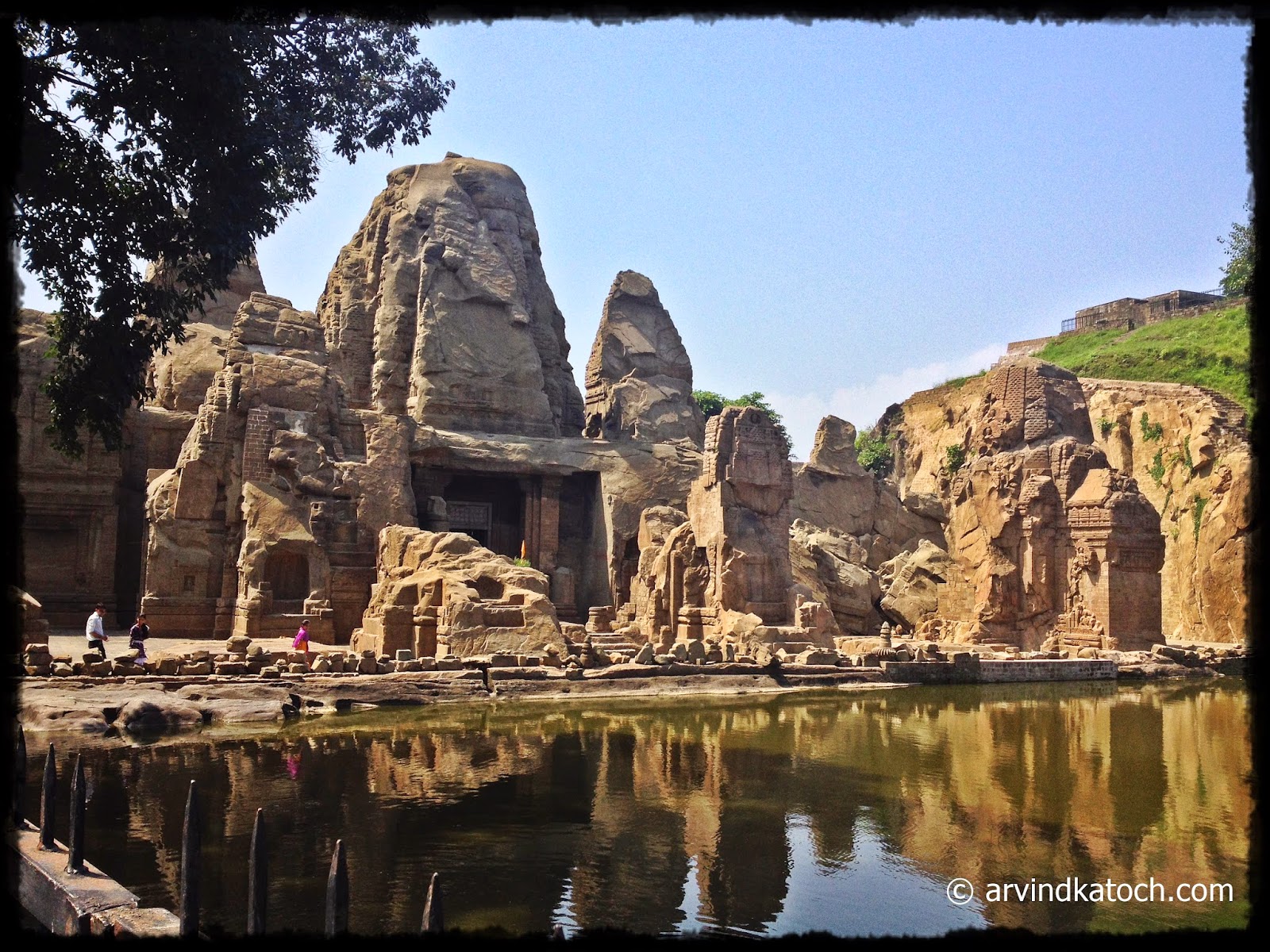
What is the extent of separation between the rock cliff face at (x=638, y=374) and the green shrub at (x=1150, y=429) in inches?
585

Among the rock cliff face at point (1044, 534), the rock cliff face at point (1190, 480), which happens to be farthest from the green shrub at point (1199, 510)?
the rock cliff face at point (1044, 534)

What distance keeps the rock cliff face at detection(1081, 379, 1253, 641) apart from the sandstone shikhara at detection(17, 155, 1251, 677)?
0.09m

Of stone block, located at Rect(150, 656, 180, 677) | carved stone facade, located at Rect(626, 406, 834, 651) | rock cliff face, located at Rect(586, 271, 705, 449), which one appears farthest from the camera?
rock cliff face, located at Rect(586, 271, 705, 449)

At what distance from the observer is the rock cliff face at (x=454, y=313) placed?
35.0 meters

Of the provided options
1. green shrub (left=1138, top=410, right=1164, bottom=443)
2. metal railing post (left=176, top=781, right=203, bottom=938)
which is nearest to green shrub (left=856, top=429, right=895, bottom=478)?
green shrub (left=1138, top=410, right=1164, bottom=443)

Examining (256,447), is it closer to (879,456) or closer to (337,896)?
(337,896)

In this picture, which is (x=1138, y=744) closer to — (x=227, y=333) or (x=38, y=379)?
(x=38, y=379)

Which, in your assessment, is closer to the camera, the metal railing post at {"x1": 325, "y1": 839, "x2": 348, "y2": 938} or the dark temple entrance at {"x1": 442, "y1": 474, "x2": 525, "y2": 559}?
the metal railing post at {"x1": 325, "y1": 839, "x2": 348, "y2": 938}

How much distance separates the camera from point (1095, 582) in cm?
2502

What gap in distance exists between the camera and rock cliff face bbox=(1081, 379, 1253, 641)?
96.5 ft

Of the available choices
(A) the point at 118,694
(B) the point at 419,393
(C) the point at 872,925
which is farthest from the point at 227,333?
(C) the point at 872,925

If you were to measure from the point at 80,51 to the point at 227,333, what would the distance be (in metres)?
28.8

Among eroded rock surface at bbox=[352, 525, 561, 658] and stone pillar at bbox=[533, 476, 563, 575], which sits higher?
stone pillar at bbox=[533, 476, 563, 575]

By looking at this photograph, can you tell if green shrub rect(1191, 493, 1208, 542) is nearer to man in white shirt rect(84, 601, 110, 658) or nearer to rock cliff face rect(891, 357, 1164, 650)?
rock cliff face rect(891, 357, 1164, 650)
